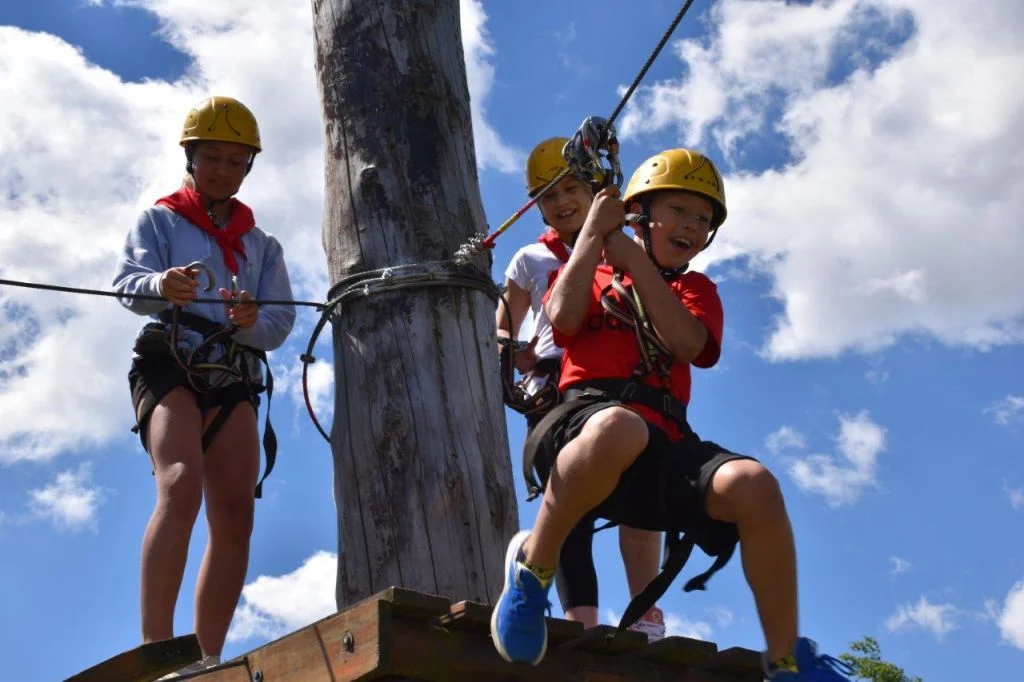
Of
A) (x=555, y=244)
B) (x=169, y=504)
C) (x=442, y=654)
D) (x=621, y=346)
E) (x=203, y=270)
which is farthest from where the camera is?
(x=555, y=244)

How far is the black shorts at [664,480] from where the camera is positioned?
377cm

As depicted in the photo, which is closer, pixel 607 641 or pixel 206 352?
pixel 607 641

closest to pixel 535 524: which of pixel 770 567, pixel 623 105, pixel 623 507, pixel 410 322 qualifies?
pixel 623 507

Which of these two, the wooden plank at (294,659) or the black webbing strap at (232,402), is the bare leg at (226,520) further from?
the wooden plank at (294,659)

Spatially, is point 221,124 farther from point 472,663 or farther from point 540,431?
point 472,663

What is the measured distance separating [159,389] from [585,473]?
181 centimetres

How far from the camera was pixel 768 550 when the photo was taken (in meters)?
3.65

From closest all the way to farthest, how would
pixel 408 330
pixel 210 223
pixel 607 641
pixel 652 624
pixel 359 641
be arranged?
pixel 359 641, pixel 607 641, pixel 408 330, pixel 652 624, pixel 210 223

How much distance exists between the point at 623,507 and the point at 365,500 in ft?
2.53

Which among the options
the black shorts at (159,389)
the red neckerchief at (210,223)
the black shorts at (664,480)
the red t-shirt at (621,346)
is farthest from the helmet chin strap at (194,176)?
the black shorts at (664,480)

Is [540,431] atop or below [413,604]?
atop

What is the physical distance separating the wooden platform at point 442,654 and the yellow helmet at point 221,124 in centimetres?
213

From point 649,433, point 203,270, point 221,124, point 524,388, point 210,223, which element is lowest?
point 649,433

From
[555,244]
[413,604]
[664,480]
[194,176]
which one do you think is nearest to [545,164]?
[555,244]
